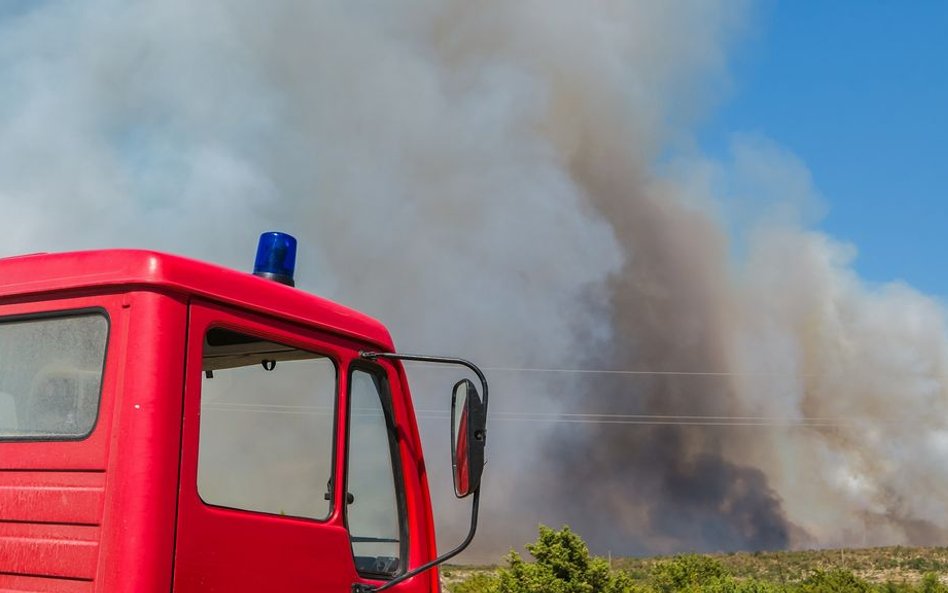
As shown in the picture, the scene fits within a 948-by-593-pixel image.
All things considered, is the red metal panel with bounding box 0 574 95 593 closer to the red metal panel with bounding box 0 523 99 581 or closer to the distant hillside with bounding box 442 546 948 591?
the red metal panel with bounding box 0 523 99 581

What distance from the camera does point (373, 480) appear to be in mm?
4605

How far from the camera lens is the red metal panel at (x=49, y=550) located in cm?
343

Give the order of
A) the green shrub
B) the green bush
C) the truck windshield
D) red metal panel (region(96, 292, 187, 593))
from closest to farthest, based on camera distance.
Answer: red metal panel (region(96, 292, 187, 593))
the truck windshield
the green bush
the green shrub

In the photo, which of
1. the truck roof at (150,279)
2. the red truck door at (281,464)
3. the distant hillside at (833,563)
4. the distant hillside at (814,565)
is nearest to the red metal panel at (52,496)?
the red truck door at (281,464)

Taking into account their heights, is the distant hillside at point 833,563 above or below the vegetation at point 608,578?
above

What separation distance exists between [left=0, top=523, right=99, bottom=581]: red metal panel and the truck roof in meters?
0.90

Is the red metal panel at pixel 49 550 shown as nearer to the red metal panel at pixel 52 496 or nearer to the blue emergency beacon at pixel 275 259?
the red metal panel at pixel 52 496

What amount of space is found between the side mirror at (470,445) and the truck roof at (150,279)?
726 mm

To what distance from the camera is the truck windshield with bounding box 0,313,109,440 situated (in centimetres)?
367

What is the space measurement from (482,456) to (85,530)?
159cm

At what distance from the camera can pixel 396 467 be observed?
480 cm

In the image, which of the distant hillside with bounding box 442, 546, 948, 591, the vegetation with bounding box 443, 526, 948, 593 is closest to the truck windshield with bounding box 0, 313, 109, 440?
the vegetation with bounding box 443, 526, 948, 593

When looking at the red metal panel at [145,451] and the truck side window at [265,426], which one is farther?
the truck side window at [265,426]

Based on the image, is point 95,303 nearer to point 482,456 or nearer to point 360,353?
point 360,353
